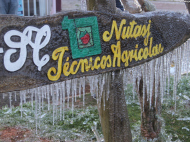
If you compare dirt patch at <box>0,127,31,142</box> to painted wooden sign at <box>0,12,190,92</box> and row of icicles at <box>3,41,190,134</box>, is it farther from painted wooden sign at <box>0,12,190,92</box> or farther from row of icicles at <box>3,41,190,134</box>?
painted wooden sign at <box>0,12,190,92</box>

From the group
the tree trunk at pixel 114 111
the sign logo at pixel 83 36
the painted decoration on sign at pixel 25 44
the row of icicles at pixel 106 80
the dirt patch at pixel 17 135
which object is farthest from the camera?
the dirt patch at pixel 17 135

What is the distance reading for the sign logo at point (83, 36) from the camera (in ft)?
4.54

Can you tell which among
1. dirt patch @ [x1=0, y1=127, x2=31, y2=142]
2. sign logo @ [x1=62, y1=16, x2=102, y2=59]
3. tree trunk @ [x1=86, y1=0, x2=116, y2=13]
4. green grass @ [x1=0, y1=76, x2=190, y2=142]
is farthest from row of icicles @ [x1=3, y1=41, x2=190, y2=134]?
dirt patch @ [x1=0, y1=127, x2=31, y2=142]

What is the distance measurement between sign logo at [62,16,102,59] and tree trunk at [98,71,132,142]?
335 millimetres

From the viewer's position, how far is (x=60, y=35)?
136 centimetres

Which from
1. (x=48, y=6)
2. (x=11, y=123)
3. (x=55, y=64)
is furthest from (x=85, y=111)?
(x=48, y=6)

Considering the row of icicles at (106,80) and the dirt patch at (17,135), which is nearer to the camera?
the row of icicles at (106,80)

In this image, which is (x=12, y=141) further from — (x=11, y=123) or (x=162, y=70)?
(x=162, y=70)

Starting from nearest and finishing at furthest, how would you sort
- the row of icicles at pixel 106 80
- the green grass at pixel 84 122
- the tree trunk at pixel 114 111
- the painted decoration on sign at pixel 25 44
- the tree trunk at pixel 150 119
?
the painted decoration on sign at pixel 25 44
the row of icicles at pixel 106 80
the tree trunk at pixel 114 111
the tree trunk at pixel 150 119
the green grass at pixel 84 122

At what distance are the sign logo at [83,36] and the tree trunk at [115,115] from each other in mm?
335

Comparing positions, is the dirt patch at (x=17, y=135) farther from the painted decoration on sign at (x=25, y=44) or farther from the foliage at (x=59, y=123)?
the painted decoration on sign at (x=25, y=44)

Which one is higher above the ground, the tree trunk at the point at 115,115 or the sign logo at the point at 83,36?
the sign logo at the point at 83,36

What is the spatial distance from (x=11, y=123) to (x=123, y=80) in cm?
232

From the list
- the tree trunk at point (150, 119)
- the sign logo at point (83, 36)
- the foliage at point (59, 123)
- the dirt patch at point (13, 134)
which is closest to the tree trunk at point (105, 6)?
the sign logo at point (83, 36)
